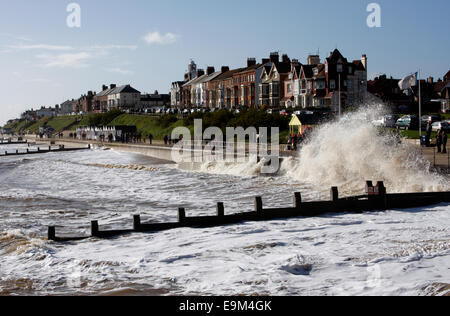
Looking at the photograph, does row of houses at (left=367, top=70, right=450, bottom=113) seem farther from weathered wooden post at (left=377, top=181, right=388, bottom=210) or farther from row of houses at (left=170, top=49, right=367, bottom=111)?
weathered wooden post at (left=377, top=181, right=388, bottom=210)

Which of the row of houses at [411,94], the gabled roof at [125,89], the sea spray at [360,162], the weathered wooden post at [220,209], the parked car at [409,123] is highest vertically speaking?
the gabled roof at [125,89]

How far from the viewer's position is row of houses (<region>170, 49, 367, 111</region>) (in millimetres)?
73625

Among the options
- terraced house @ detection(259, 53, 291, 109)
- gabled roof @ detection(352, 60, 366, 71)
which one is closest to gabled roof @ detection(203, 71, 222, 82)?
terraced house @ detection(259, 53, 291, 109)

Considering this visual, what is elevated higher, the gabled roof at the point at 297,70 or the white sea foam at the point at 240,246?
the gabled roof at the point at 297,70

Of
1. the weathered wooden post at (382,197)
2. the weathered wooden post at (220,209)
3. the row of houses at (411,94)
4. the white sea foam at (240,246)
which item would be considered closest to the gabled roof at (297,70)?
the row of houses at (411,94)

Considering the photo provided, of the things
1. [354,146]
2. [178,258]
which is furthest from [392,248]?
[354,146]

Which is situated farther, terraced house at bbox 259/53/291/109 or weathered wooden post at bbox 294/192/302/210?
terraced house at bbox 259/53/291/109
